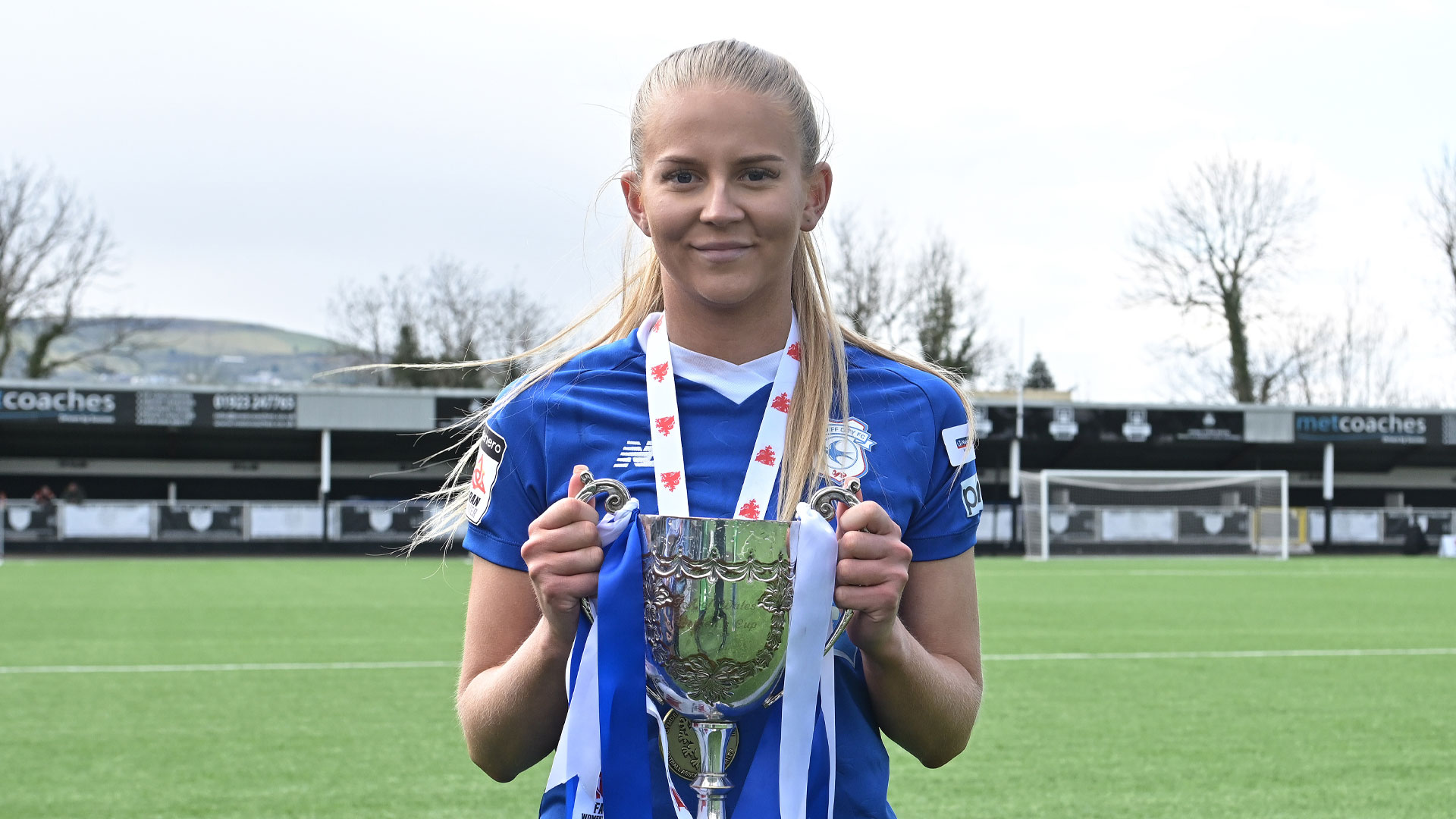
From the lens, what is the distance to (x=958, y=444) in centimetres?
170

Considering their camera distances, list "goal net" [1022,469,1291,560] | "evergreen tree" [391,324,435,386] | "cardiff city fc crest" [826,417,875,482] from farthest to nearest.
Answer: "evergreen tree" [391,324,435,386], "goal net" [1022,469,1291,560], "cardiff city fc crest" [826,417,875,482]

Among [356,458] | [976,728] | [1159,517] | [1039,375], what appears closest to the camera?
[976,728]

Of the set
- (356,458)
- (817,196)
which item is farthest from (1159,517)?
(817,196)

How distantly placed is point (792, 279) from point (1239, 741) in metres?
5.75

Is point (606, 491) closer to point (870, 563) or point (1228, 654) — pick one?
point (870, 563)

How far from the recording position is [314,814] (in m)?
5.25

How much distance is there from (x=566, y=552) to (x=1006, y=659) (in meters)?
9.03

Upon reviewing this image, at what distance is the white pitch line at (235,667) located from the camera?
9352 mm

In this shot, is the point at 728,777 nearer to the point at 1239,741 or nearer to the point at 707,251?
the point at 707,251

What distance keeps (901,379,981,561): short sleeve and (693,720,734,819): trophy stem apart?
32 centimetres

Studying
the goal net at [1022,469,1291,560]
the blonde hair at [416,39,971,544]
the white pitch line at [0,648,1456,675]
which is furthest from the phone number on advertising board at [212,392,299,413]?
the blonde hair at [416,39,971,544]

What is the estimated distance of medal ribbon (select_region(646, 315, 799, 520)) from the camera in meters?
1.56

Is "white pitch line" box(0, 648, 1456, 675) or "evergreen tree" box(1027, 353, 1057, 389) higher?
"evergreen tree" box(1027, 353, 1057, 389)

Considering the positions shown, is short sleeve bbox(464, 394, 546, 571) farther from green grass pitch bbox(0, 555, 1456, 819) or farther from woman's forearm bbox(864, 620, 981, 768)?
green grass pitch bbox(0, 555, 1456, 819)
